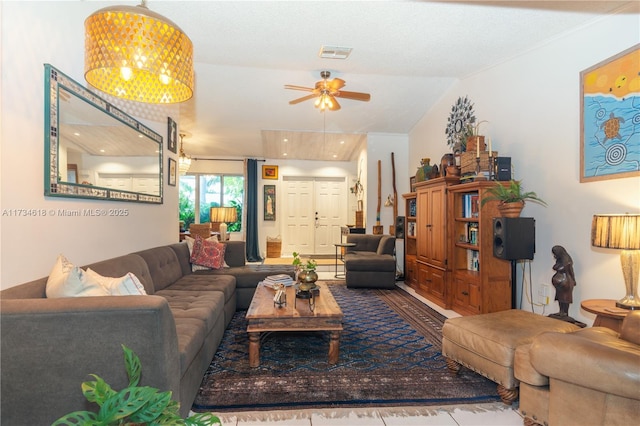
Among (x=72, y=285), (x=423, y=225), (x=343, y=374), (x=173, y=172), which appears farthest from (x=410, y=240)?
(x=72, y=285)

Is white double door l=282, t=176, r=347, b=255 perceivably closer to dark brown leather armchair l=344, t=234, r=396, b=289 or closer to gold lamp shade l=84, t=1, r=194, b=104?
dark brown leather armchair l=344, t=234, r=396, b=289

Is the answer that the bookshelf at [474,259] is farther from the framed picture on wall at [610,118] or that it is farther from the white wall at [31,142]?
the white wall at [31,142]

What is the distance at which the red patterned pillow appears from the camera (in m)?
3.98

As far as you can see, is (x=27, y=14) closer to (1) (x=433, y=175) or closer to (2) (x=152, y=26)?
(2) (x=152, y=26)

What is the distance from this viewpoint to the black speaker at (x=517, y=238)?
299cm

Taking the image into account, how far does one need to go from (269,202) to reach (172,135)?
415 cm

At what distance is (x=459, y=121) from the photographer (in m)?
4.61

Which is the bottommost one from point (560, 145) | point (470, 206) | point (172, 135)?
point (470, 206)

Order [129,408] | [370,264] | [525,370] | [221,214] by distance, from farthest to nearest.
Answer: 1. [221,214]
2. [370,264]
3. [525,370]
4. [129,408]

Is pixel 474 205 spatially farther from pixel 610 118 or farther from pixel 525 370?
pixel 525 370

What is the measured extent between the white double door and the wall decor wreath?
414 centimetres

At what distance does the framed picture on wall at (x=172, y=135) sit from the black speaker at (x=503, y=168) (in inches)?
154

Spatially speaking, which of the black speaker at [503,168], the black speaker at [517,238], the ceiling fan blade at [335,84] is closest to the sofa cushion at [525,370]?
the black speaker at [517,238]

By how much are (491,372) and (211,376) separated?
1.83 metres
